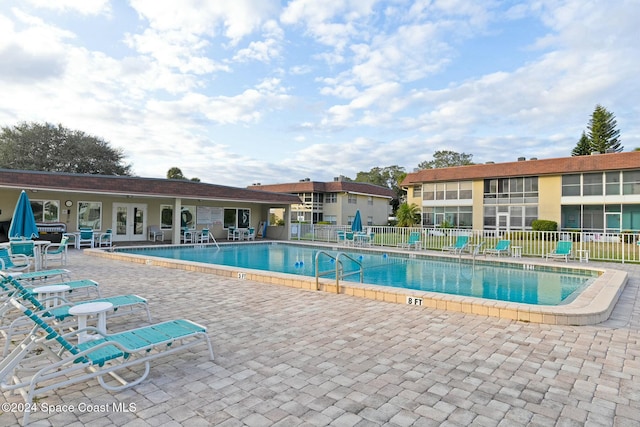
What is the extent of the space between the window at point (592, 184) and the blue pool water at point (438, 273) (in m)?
16.9

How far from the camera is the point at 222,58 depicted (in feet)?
40.5

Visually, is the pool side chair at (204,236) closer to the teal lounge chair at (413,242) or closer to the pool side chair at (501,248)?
the teal lounge chair at (413,242)

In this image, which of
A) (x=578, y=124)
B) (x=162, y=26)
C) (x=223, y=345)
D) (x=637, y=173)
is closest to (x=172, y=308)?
(x=223, y=345)

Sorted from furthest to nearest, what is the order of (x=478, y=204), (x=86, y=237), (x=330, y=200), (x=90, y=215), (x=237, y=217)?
(x=330, y=200) → (x=478, y=204) → (x=237, y=217) → (x=90, y=215) → (x=86, y=237)

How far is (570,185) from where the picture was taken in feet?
82.2

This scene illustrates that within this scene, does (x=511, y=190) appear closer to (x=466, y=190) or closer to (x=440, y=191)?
(x=466, y=190)

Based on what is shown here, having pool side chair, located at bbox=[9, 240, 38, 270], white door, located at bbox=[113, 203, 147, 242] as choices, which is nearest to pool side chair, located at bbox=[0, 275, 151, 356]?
pool side chair, located at bbox=[9, 240, 38, 270]

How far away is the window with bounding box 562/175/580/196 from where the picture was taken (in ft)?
81.3

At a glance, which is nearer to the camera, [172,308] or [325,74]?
[172,308]

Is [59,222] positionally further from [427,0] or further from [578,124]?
[578,124]

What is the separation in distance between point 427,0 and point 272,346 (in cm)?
1000

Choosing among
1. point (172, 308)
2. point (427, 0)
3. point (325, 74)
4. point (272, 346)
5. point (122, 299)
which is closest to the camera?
point (272, 346)

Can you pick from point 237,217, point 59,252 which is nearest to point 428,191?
point 237,217

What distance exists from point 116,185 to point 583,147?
48.1 m
